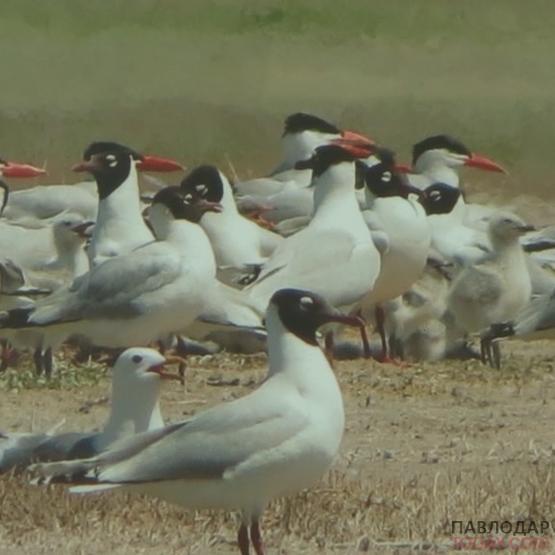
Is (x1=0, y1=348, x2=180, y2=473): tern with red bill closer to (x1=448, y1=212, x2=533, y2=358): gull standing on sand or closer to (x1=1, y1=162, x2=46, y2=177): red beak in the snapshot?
(x1=448, y1=212, x2=533, y2=358): gull standing on sand

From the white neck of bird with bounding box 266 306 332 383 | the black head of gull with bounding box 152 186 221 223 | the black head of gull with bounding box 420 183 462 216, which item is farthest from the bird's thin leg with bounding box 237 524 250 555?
the black head of gull with bounding box 420 183 462 216

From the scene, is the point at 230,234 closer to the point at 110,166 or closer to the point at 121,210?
the point at 110,166

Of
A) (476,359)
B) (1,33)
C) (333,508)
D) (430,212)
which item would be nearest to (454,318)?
(476,359)

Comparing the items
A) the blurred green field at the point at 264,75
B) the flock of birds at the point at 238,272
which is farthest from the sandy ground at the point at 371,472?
the blurred green field at the point at 264,75

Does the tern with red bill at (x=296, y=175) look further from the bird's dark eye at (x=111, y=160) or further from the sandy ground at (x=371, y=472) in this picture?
the sandy ground at (x=371, y=472)

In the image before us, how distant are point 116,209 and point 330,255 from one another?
4.57 feet

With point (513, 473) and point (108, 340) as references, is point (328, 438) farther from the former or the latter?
point (108, 340)

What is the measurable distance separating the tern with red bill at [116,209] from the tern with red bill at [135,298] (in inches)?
37.0

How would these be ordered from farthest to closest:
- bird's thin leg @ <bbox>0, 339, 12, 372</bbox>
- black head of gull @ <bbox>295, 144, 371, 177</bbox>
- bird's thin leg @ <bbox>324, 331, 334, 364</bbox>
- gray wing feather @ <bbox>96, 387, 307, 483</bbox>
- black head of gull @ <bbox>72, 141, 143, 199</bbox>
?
black head of gull @ <bbox>295, 144, 371, 177</bbox> < black head of gull @ <bbox>72, 141, 143, 199</bbox> < bird's thin leg @ <bbox>324, 331, 334, 364</bbox> < bird's thin leg @ <bbox>0, 339, 12, 372</bbox> < gray wing feather @ <bbox>96, 387, 307, 483</bbox>

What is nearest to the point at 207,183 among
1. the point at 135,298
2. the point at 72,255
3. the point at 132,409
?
the point at 72,255

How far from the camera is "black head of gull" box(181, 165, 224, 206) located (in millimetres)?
15906

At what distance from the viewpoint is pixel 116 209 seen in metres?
14.7

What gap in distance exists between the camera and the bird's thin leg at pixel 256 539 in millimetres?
7961

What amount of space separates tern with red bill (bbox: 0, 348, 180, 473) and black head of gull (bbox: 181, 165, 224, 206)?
6115 mm
